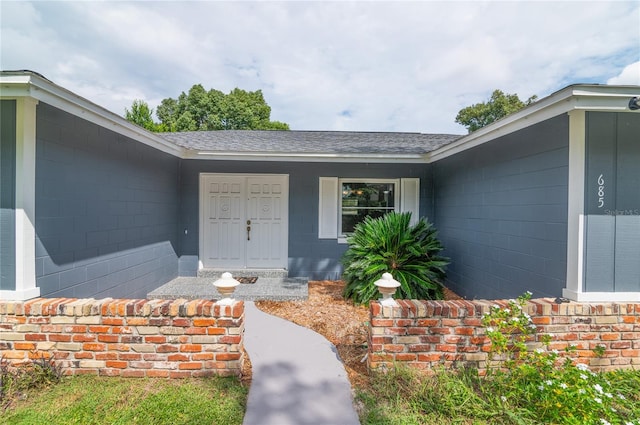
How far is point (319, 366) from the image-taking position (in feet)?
9.16

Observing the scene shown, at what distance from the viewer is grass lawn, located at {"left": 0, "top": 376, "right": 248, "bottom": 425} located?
2014 mm

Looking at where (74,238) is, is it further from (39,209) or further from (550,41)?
(550,41)

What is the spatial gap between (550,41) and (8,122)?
924 centimetres

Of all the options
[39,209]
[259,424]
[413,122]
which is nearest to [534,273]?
[259,424]

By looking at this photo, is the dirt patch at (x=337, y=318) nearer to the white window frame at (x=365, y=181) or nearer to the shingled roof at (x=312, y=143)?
the white window frame at (x=365, y=181)

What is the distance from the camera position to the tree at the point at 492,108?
71.2ft

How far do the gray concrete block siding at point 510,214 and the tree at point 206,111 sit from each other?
75.0 ft

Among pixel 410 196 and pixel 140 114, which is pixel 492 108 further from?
pixel 140 114

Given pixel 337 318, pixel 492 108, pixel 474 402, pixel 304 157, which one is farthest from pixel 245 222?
pixel 492 108

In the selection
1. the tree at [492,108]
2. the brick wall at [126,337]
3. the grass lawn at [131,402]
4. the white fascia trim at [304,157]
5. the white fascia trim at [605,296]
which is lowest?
the grass lawn at [131,402]

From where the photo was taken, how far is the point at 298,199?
20.4ft

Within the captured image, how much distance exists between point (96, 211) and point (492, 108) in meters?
26.1

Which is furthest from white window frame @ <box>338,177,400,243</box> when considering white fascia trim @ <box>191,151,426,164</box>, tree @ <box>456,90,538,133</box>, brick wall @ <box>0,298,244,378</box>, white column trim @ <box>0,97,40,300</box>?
tree @ <box>456,90,538,133</box>

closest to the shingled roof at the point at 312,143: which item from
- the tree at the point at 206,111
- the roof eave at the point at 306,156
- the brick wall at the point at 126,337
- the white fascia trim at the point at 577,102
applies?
the roof eave at the point at 306,156
